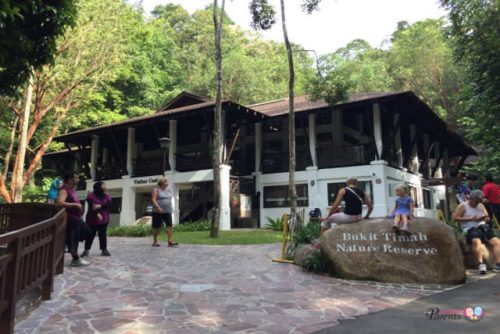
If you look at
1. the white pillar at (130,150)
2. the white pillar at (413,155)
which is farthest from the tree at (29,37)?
the white pillar at (413,155)

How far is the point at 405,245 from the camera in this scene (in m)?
6.84

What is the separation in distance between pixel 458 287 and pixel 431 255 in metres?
0.65

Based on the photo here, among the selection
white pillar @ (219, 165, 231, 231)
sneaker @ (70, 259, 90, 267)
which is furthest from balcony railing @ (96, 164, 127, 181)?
sneaker @ (70, 259, 90, 267)

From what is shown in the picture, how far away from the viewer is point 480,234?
744 centimetres

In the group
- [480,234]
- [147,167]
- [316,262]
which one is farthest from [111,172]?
[480,234]

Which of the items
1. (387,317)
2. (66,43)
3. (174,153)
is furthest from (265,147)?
(387,317)

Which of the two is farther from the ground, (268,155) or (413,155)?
(413,155)

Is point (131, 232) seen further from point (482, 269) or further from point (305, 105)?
point (482, 269)

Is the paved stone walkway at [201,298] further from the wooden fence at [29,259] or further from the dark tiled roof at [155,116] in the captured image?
the dark tiled roof at [155,116]

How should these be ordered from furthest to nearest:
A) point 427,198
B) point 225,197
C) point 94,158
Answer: point 427,198, point 94,158, point 225,197

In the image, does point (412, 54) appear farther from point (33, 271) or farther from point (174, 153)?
point (33, 271)

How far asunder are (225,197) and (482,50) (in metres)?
12.2

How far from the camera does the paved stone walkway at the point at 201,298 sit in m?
4.50

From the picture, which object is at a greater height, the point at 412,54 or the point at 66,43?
the point at 412,54
